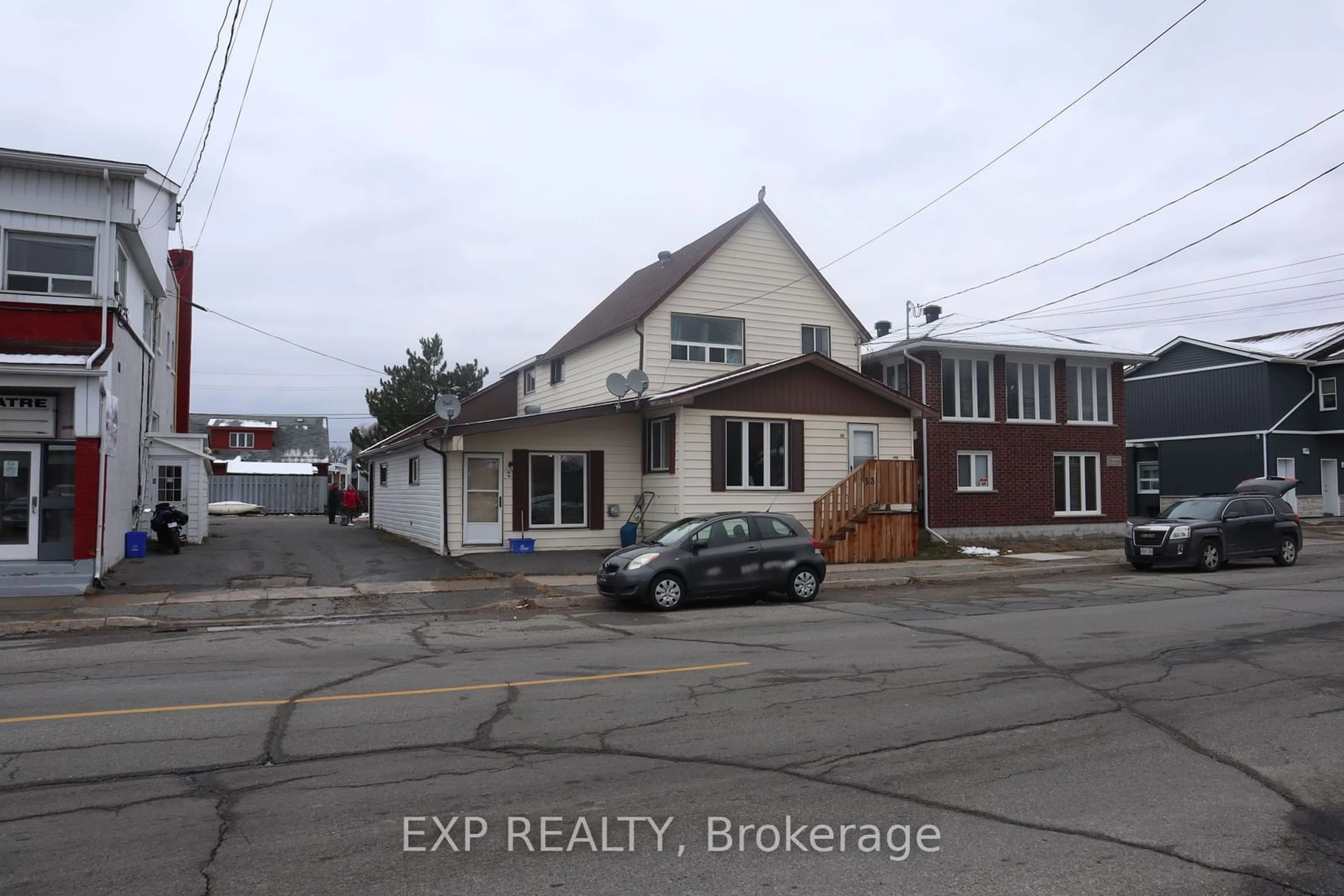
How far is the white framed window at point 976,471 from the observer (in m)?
27.2

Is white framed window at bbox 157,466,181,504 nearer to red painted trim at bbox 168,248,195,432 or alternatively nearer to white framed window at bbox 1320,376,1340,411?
red painted trim at bbox 168,248,195,432

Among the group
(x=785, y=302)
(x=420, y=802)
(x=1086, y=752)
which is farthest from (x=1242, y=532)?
(x=420, y=802)

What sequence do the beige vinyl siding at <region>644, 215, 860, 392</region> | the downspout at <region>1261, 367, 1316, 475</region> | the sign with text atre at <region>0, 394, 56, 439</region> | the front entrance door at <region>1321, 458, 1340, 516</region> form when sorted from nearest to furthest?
1. the sign with text atre at <region>0, 394, 56, 439</region>
2. the beige vinyl siding at <region>644, 215, 860, 392</region>
3. the downspout at <region>1261, 367, 1316, 475</region>
4. the front entrance door at <region>1321, 458, 1340, 516</region>

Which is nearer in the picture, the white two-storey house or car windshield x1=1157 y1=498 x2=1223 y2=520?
car windshield x1=1157 y1=498 x2=1223 y2=520

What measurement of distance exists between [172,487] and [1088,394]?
2627 centimetres

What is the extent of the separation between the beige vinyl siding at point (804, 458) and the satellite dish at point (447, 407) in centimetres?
504

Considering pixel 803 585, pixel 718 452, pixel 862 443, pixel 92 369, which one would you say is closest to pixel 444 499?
pixel 718 452

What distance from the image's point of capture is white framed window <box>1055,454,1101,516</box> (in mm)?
28859

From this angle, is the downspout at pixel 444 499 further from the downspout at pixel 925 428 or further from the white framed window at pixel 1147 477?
Answer: the white framed window at pixel 1147 477

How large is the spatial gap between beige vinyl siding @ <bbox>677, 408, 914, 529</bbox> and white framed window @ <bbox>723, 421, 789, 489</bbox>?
0.17 meters

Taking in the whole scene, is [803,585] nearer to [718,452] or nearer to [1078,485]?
[718,452]

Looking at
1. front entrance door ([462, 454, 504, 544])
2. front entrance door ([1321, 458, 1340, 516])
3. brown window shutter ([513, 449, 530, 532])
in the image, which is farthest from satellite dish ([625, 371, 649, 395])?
front entrance door ([1321, 458, 1340, 516])

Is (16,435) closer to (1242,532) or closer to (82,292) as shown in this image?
(82,292)

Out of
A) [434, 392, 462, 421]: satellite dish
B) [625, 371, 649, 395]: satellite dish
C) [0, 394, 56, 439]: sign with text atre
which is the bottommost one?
[0, 394, 56, 439]: sign with text atre
